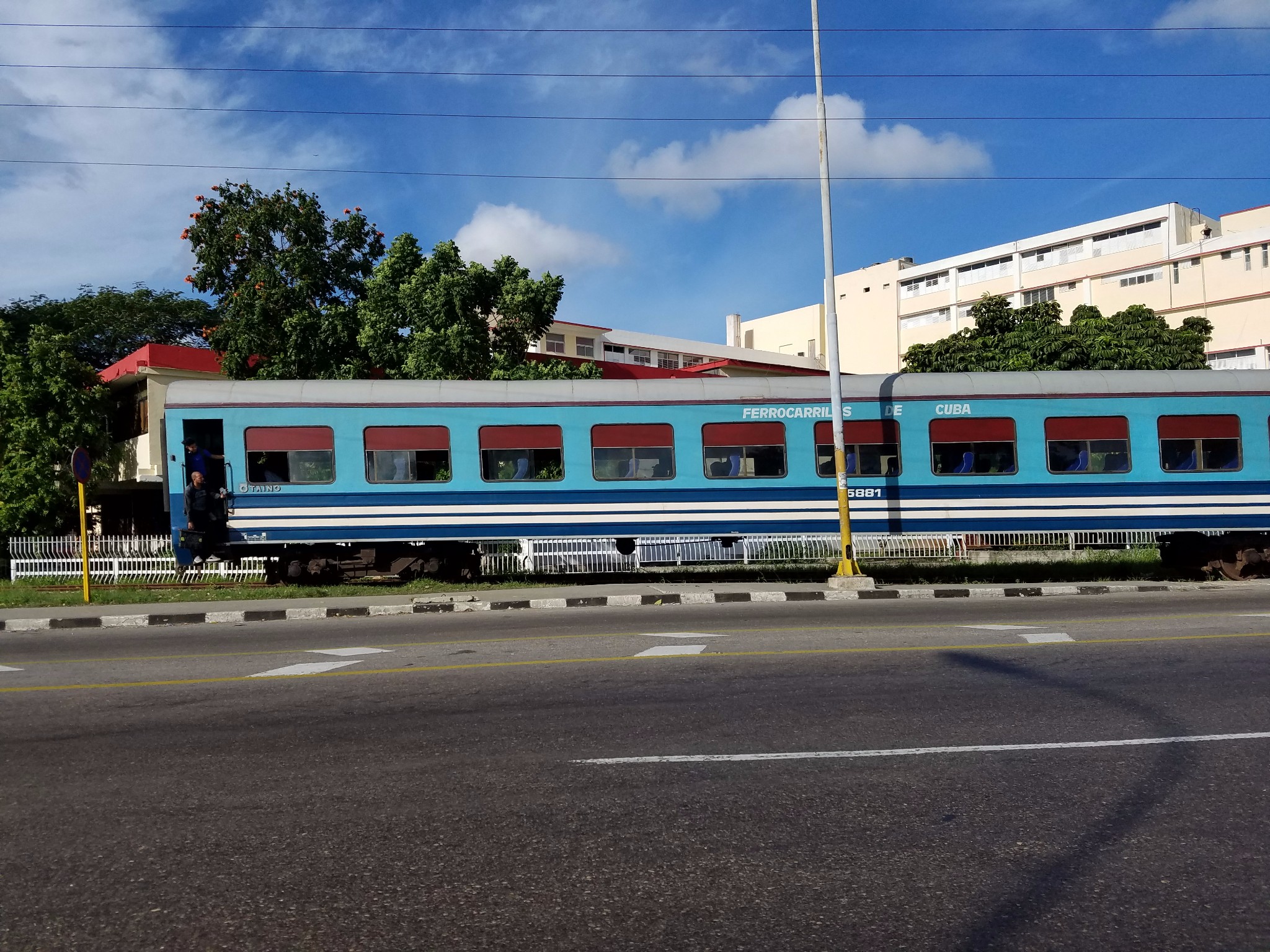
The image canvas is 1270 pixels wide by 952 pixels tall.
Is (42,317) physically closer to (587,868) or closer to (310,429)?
(310,429)

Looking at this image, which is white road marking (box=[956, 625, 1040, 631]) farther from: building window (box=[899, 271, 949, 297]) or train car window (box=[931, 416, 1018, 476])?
building window (box=[899, 271, 949, 297])

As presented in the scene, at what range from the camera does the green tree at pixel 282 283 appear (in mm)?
28719

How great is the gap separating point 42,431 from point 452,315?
1249cm

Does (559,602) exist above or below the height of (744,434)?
below

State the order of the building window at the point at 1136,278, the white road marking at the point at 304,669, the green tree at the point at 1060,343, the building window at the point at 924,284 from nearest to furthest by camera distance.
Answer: the white road marking at the point at 304,669 < the green tree at the point at 1060,343 < the building window at the point at 1136,278 < the building window at the point at 924,284

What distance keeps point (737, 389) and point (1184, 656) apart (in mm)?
10698

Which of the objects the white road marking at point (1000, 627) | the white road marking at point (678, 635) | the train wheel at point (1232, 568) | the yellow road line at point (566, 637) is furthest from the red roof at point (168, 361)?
the train wheel at point (1232, 568)

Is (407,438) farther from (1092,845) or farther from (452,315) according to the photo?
(1092,845)

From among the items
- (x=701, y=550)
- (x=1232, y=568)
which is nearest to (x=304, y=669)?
(x=701, y=550)

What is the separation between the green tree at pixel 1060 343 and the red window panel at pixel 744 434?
2094cm

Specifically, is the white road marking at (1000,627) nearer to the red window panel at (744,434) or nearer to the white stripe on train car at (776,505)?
the white stripe on train car at (776,505)

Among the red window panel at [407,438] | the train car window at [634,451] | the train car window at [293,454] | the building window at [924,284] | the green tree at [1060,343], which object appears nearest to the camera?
the train car window at [293,454]

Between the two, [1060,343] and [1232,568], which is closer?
[1232,568]

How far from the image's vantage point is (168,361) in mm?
30828
